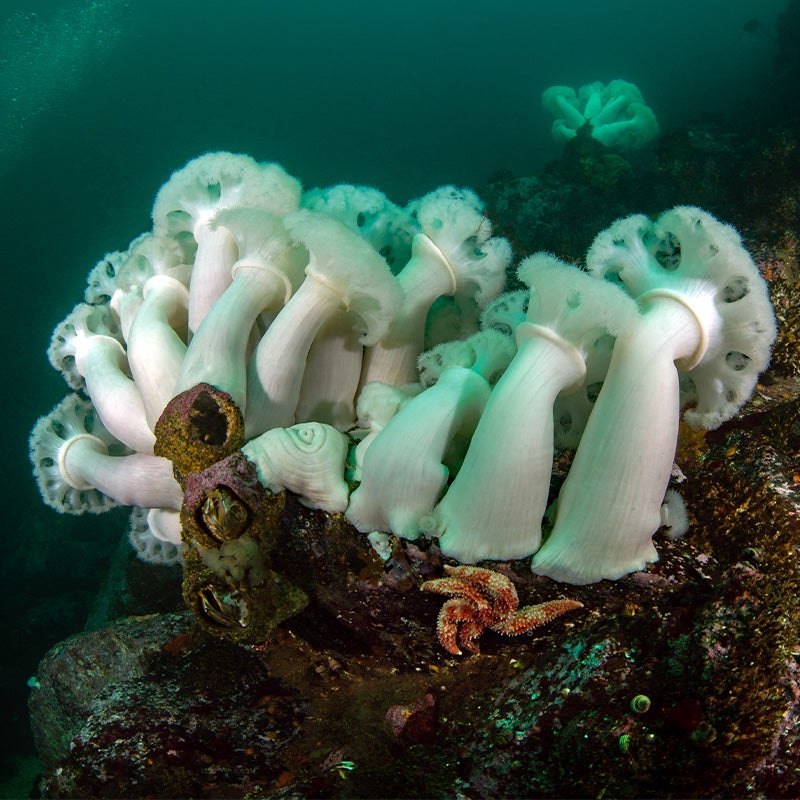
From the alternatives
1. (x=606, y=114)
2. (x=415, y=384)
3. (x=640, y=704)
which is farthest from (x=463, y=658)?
(x=606, y=114)

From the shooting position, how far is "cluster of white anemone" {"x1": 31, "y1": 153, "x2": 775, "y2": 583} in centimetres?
228

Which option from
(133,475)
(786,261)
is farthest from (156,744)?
(786,261)

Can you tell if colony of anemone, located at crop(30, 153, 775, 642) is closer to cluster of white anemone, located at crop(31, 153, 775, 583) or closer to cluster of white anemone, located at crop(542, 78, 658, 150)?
cluster of white anemone, located at crop(31, 153, 775, 583)

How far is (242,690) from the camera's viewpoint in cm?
311

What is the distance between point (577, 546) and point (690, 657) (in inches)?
23.3

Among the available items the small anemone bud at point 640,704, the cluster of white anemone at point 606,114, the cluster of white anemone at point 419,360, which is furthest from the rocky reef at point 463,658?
the cluster of white anemone at point 606,114

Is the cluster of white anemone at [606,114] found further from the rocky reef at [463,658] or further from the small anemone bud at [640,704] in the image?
the small anemone bud at [640,704]

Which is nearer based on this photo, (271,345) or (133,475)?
(271,345)

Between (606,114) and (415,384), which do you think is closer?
(415,384)

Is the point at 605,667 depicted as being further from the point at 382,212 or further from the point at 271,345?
the point at 382,212

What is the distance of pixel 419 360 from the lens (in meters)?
3.11

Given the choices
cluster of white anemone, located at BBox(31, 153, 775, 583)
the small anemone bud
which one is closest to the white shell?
cluster of white anemone, located at BBox(31, 153, 775, 583)

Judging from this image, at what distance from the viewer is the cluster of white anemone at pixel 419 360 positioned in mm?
2275

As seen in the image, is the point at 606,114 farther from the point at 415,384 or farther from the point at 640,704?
the point at 640,704
